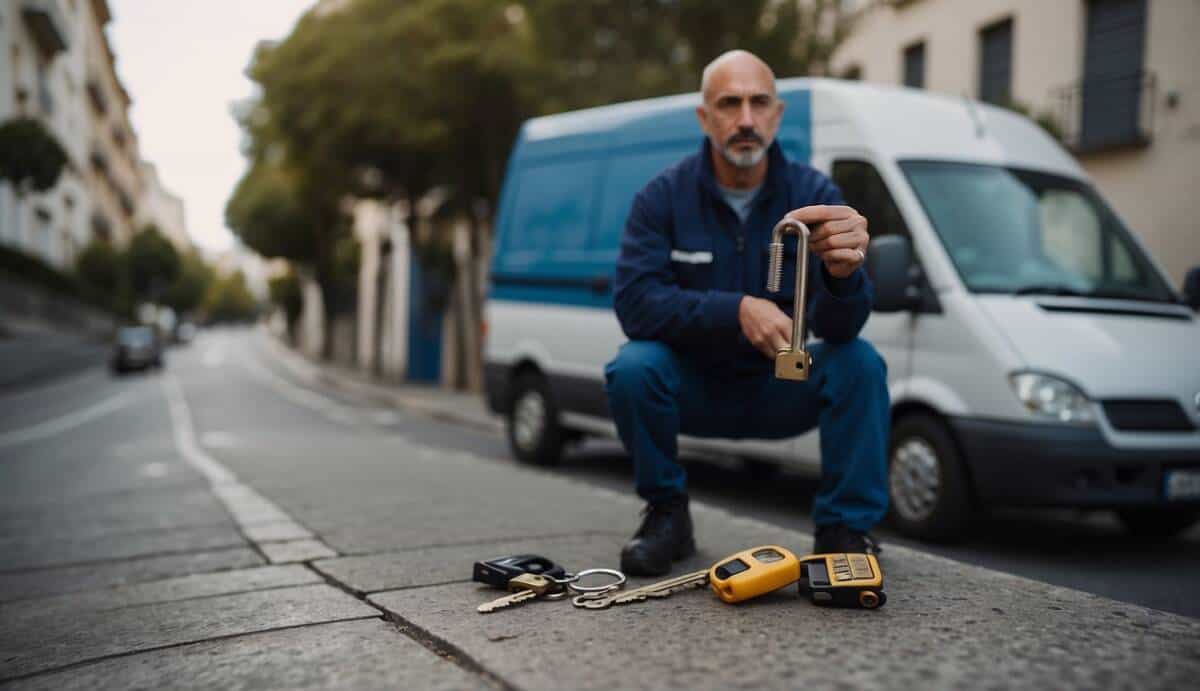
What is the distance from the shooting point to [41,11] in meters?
32.9

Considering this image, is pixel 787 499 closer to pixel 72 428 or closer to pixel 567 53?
pixel 567 53

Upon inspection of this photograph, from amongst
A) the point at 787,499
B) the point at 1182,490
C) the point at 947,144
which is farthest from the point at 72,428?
the point at 1182,490

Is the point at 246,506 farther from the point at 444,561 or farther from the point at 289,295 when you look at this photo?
the point at 289,295

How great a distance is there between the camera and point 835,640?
237 centimetres

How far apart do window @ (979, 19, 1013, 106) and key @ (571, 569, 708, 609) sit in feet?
43.4

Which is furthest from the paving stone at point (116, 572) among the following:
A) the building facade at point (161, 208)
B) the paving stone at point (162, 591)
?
the building facade at point (161, 208)

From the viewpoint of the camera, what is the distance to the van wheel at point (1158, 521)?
17.6ft

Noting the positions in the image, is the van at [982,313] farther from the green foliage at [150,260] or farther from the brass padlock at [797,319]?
the green foliage at [150,260]

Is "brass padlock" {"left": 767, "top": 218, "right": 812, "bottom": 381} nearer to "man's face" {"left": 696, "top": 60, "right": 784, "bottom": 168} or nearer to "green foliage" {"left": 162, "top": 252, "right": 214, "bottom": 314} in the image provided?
"man's face" {"left": 696, "top": 60, "right": 784, "bottom": 168}

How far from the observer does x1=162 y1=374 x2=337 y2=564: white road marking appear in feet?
13.2

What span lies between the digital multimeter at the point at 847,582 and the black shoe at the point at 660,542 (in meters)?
0.54

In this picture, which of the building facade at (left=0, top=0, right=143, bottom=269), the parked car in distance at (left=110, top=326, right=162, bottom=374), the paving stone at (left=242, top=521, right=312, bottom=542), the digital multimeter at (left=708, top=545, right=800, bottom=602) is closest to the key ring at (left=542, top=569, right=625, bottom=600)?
the digital multimeter at (left=708, top=545, right=800, bottom=602)

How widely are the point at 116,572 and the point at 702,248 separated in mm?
2546

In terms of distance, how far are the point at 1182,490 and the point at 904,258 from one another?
1.68m
